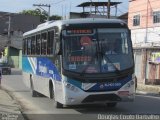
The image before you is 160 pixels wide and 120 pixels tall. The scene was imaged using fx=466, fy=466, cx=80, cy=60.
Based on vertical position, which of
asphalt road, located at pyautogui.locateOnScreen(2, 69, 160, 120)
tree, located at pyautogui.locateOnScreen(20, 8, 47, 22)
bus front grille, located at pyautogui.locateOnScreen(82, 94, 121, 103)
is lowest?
asphalt road, located at pyautogui.locateOnScreen(2, 69, 160, 120)

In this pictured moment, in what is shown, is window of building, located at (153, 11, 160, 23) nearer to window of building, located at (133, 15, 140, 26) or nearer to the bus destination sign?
window of building, located at (133, 15, 140, 26)

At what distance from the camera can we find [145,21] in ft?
163

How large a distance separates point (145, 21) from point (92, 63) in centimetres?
3628

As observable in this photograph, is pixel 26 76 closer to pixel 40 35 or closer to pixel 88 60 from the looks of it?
pixel 40 35

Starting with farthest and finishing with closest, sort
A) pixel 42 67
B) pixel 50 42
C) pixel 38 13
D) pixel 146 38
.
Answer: pixel 38 13
pixel 146 38
pixel 42 67
pixel 50 42

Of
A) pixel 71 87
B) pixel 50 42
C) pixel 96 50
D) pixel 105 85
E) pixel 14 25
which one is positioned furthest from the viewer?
pixel 14 25

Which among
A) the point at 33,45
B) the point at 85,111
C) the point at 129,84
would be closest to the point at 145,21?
the point at 33,45

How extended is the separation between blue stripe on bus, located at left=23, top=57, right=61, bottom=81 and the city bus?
3.9 inches

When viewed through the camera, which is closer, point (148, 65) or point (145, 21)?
point (148, 65)

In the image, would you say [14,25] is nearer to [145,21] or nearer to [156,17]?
[145,21]

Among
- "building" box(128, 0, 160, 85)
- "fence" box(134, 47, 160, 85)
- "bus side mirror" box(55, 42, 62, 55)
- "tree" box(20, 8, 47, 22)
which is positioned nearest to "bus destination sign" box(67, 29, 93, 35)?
"bus side mirror" box(55, 42, 62, 55)

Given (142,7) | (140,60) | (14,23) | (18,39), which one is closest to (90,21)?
(140,60)

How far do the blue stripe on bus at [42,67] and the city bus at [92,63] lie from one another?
10cm

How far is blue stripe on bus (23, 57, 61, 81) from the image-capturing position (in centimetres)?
1525
